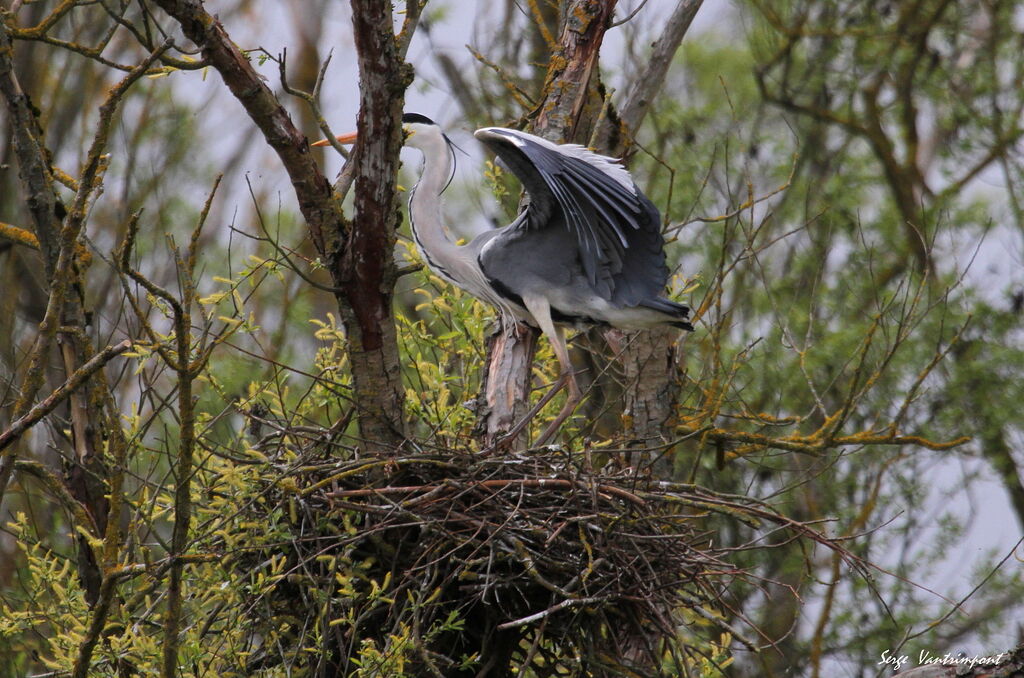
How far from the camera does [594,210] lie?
3863 mm

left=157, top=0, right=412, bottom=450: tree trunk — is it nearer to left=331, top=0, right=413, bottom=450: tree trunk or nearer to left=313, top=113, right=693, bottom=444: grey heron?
left=331, top=0, right=413, bottom=450: tree trunk

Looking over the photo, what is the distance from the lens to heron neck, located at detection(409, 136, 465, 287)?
425cm

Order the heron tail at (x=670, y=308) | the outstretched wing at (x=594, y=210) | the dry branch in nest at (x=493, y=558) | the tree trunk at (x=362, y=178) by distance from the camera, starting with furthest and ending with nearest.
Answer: the heron tail at (x=670, y=308), the outstretched wing at (x=594, y=210), the dry branch in nest at (x=493, y=558), the tree trunk at (x=362, y=178)

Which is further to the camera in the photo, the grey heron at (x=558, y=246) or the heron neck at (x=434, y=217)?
the heron neck at (x=434, y=217)

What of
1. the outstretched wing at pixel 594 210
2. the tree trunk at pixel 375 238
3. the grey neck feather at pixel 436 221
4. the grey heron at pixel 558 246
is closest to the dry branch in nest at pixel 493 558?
the tree trunk at pixel 375 238

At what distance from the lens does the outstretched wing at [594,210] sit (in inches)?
147

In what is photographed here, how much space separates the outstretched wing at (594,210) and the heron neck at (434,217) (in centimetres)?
30

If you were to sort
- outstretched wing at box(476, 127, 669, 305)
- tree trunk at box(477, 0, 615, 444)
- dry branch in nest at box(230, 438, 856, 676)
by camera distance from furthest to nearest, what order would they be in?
tree trunk at box(477, 0, 615, 444), outstretched wing at box(476, 127, 669, 305), dry branch in nest at box(230, 438, 856, 676)

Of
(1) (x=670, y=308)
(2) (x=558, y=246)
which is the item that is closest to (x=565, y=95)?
(2) (x=558, y=246)

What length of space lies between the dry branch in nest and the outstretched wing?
2.37ft

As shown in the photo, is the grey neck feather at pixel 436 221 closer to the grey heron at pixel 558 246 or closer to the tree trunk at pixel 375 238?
the grey heron at pixel 558 246

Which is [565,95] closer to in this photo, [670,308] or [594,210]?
[594,210]

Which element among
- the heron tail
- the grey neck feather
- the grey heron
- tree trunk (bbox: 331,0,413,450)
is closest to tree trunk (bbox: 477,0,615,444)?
the grey heron

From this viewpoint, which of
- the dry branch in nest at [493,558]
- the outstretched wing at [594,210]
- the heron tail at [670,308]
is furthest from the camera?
the heron tail at [670,308]
